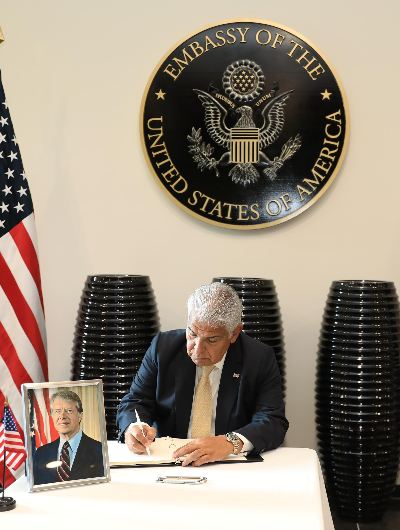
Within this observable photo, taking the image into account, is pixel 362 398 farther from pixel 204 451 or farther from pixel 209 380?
pixel 204 451

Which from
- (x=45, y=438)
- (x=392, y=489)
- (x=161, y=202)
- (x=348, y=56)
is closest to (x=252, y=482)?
(x=45, y=438)

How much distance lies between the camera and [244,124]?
3520mm

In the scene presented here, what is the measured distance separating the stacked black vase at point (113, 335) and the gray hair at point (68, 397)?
1.40 meters

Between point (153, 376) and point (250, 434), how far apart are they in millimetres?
531

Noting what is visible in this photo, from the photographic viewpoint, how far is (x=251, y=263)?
3570mm

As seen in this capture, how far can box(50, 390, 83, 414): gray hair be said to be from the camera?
5.64 ft

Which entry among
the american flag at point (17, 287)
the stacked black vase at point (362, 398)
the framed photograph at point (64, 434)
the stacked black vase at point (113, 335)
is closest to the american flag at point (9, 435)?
the framed photograph at point (64, 434)

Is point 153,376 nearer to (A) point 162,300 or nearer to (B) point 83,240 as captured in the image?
(A) point 162,300

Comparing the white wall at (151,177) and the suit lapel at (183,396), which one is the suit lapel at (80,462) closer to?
the suit lapel at (183,396)

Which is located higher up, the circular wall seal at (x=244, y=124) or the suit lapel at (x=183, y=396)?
the circular wall seal at (x=244, y=124)

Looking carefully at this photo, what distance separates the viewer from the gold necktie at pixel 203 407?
7.79 ft

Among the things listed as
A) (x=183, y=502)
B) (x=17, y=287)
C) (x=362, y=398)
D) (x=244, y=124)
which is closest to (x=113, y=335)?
(x=17, y=287)

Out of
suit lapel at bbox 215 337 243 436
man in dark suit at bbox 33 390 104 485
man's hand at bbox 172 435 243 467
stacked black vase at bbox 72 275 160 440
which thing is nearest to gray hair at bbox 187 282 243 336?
suit lapel at bbox 215 337 243 436

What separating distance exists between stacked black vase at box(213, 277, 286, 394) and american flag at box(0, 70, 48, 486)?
99 centimetres
